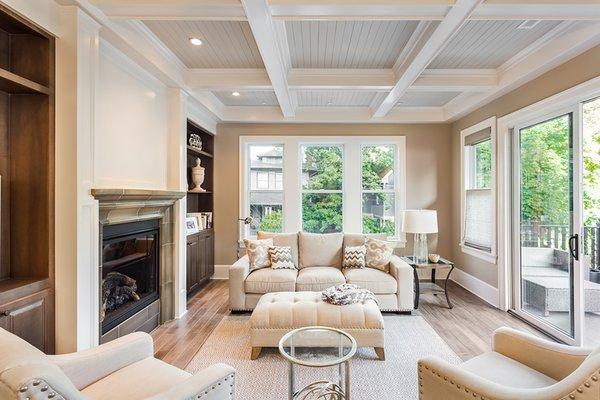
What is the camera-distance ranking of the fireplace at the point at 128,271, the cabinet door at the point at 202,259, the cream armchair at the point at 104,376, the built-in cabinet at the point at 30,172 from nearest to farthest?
the cream armchair at the point at 104,376, the built-in cabinet at the point at 30,172, the fireplace at the point at 128,271, the cabinet door at the point at 202,259

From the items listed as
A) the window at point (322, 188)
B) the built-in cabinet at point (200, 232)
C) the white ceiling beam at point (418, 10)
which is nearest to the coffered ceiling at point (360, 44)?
the white ceiling beam at point (418, 10)

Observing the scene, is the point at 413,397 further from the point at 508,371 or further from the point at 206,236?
the point at 206,236

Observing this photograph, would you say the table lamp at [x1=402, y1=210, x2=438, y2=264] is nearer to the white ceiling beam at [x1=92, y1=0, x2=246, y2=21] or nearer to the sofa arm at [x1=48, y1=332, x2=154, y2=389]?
the white ceiling beam at [x1=92, y1=0, x2=246, y2=21]

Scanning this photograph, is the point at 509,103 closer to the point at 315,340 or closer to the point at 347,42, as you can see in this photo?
the point at 347,42

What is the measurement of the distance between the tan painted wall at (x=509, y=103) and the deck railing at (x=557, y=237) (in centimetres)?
67

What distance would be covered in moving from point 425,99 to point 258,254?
3.41 meters

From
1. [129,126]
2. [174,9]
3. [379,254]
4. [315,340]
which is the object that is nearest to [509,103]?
[379,254]

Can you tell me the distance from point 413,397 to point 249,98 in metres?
4.18

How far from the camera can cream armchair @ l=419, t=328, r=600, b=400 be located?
1164 mm

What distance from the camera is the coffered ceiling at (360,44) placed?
2.21m

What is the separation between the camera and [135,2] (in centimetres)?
220

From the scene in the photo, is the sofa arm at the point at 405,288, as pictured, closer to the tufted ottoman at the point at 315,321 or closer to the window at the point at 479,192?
the tufted ottoman at the point at 315,321

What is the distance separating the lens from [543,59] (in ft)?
9.89

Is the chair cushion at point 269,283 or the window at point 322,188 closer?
the chair cushion at point 269,283
